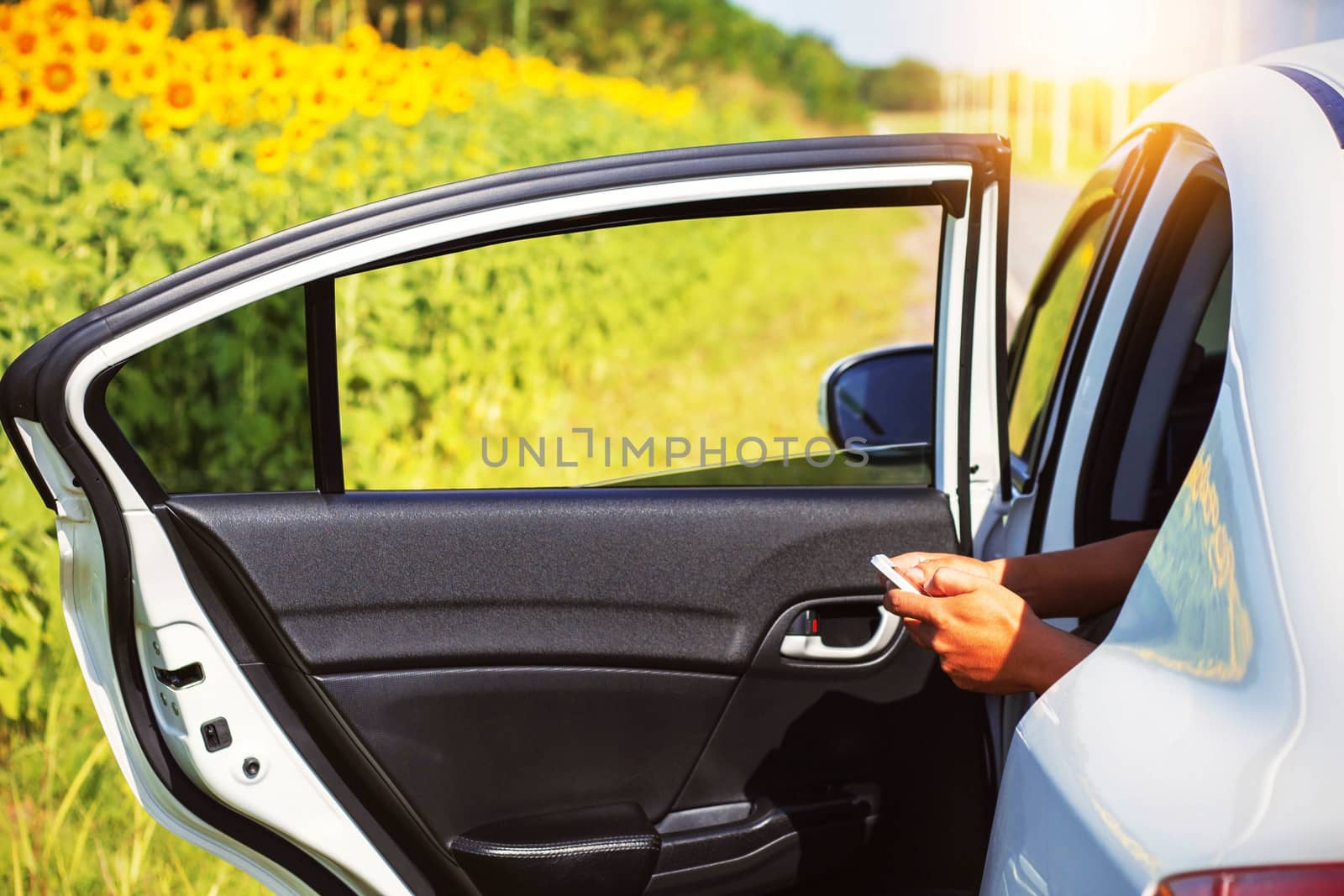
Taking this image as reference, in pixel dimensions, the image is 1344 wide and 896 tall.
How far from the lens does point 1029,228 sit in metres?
22.7

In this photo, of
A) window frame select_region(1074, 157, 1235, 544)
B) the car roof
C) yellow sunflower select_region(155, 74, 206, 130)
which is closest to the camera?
the car roof

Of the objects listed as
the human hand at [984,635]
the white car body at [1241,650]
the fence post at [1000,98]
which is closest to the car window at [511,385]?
the human hand at [984,635]

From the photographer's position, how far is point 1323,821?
0.90m

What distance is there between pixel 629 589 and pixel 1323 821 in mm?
1208

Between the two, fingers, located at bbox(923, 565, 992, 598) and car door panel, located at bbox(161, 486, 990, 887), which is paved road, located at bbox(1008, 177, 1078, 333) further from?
fingers, located at bbox(923, 565, 992, 598)

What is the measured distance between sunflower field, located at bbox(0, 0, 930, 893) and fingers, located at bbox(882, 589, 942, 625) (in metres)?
1.68

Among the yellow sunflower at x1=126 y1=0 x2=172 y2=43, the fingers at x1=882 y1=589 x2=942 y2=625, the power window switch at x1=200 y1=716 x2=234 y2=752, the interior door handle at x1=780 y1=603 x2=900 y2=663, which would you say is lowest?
the power window switch at x1=200 y1=716 x2=234 y2=752

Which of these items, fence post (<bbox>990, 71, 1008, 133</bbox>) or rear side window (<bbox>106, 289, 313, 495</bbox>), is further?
fence post (<bbox>990, 71, 1008, 133</bbox>)

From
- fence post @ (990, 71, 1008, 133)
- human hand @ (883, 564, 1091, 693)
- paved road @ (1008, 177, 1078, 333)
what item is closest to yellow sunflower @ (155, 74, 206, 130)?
human hand @ (883, 564, 1091, 693)

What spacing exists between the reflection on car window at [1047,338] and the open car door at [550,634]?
1.14 feet

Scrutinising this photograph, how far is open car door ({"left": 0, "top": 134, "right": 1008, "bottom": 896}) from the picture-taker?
1.75 meters

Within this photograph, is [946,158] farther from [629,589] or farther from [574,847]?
[574,847]

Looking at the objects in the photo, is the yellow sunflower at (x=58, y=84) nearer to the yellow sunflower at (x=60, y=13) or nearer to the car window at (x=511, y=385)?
the yellow sunflower at (x=60, y=13)

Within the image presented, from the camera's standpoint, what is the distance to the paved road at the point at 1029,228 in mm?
12241
